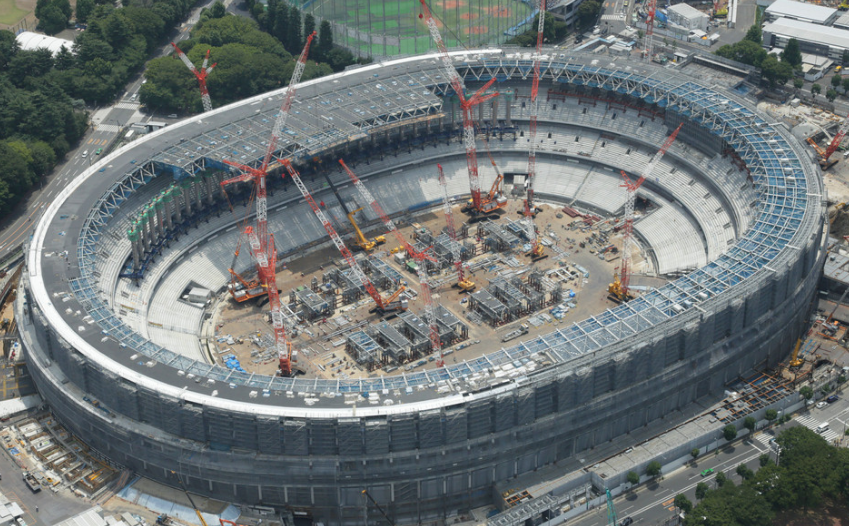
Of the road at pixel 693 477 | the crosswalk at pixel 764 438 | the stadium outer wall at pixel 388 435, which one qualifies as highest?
the stadium outer wall at pixel 388 435

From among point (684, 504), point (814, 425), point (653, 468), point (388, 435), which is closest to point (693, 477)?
point (653, 468)

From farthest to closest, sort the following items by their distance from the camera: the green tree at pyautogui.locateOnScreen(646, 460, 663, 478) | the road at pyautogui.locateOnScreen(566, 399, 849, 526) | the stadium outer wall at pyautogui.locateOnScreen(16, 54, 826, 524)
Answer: the green tree at pyautogui.locateOnScreen(646, 460, 663, 478) → the road at pyautogui.locateOnScreen(566, 399, 849, 526) → the stadium outer wall at pyautogui.locateOnScreen(16, 54, 826, 524)

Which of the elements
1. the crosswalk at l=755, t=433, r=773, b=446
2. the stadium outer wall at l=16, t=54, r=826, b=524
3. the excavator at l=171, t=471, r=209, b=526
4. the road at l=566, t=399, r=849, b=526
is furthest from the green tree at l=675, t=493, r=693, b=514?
the excavator at l=171, t=471, r=209, b=526

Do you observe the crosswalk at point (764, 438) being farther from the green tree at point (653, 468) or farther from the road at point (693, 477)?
the green tree at point (653, 468)

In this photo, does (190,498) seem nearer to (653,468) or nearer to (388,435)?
(388,435)

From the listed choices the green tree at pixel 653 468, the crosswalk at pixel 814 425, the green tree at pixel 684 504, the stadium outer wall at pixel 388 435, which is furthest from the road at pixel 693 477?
the stadium outer wall at pixel 388 435

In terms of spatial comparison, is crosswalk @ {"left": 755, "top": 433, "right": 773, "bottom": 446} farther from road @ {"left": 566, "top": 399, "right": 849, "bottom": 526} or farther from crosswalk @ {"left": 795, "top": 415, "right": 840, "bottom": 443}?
crosswalk @ {"left": 795, "top": 415, "right": 840, "bottom": 443}

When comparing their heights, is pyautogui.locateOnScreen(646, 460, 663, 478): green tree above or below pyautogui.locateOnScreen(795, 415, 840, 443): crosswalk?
above

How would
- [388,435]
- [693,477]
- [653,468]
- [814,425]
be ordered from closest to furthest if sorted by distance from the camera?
[388,435], [653,468], [693,477], [814,425]
